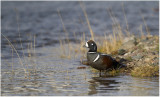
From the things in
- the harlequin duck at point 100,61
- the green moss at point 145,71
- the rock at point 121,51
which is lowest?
the green moss at point 145,71

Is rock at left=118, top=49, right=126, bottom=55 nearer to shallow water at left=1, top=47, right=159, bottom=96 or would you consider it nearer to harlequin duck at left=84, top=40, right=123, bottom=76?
shallow water at left=1, top=47, right=159, bottom=96

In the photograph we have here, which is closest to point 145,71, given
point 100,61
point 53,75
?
point 100,61

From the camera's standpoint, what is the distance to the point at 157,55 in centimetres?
1052

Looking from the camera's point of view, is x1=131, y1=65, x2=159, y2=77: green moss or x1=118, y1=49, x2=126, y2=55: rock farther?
x1=118, y1=49, x2=126, y2=55: rock

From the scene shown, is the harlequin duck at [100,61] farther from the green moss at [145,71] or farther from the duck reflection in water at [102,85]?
the green moss at [145,71]

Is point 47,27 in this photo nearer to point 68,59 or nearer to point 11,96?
point 68,59

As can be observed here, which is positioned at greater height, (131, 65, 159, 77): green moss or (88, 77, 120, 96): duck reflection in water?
(131, 65, 159, 77): green moss

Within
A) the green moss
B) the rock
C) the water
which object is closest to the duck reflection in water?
the water

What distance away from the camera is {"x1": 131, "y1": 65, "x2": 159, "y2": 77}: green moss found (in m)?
8.87

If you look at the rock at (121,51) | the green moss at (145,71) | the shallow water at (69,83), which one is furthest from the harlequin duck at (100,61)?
the rock at (121,51)

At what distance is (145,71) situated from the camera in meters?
8.94

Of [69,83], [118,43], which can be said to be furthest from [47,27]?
[69,83]

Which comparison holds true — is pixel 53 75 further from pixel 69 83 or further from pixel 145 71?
pixel 145 71

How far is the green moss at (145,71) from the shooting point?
8.87 metres
